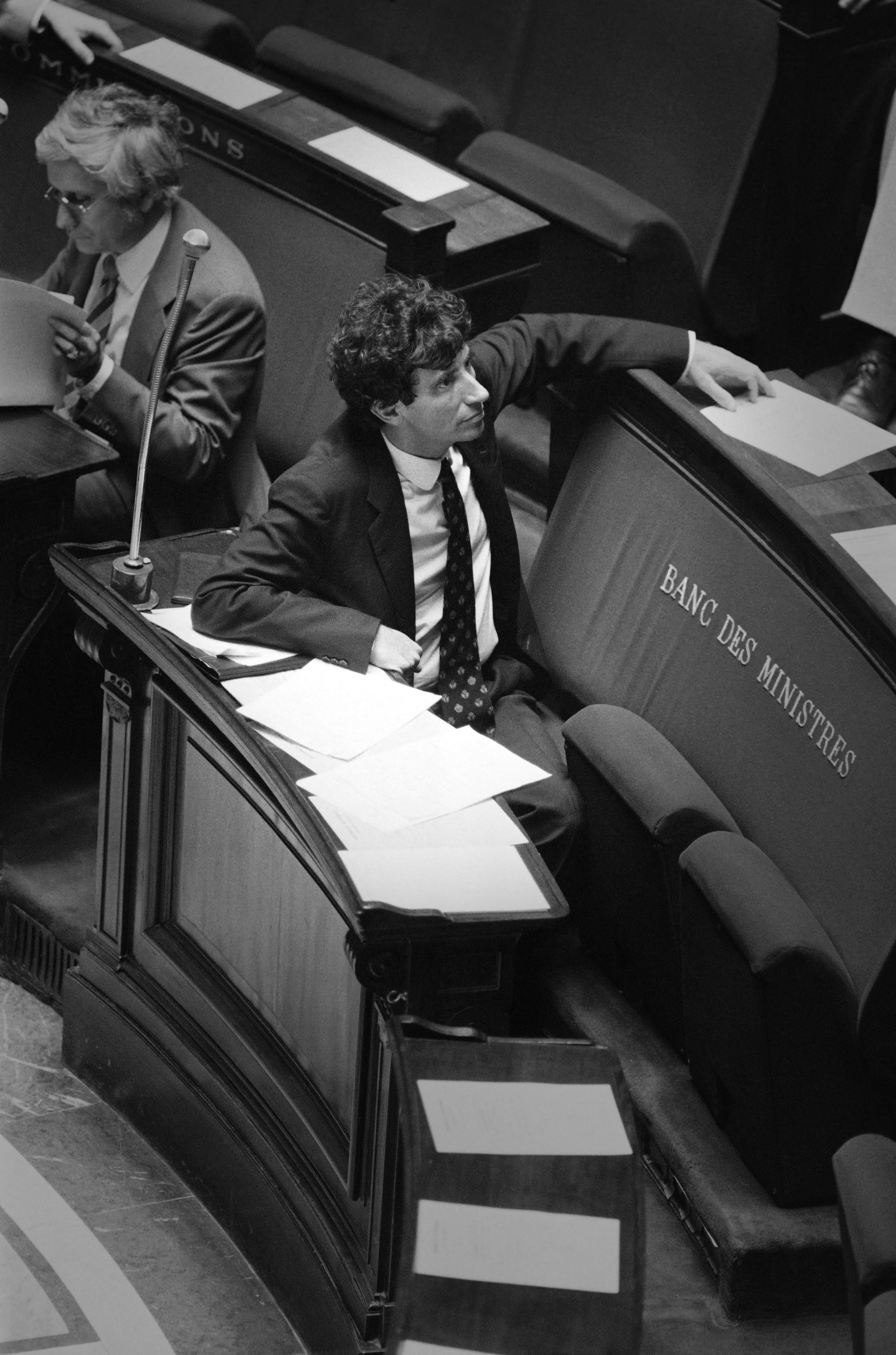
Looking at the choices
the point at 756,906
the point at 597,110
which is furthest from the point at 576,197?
the point at 756,906

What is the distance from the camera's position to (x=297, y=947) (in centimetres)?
236

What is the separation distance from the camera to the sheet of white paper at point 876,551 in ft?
7.89

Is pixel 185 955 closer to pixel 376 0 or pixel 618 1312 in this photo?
pixel 618 1312

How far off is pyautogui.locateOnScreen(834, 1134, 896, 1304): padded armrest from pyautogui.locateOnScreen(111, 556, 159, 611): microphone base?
1254mm

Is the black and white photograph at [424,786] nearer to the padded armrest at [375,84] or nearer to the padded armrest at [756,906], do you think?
the padded armrest at [756,906]

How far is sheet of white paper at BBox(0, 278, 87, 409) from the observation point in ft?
9.55

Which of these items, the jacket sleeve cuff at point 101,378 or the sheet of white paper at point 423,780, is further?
the jacket sleeve cuff at point 101,378

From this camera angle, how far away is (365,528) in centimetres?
261

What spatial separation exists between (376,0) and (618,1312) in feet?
12.8

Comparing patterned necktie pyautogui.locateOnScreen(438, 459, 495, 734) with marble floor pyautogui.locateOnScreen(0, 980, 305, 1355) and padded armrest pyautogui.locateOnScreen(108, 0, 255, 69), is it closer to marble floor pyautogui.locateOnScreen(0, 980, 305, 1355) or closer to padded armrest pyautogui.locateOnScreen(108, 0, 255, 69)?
marble floor pyautogui.locateOnScreen(0, 980, 305, 1355)

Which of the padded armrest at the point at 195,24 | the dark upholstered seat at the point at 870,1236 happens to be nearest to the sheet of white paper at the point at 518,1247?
the dark upholstered seat at the point at 870,1236

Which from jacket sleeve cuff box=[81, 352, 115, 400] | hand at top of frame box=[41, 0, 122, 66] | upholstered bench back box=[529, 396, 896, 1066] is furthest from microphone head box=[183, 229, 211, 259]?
hand at top of frame box=[41, 0, 122, 66]

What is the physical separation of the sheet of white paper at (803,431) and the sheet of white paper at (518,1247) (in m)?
1.35

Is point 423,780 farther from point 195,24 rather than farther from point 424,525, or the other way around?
point 195,24
